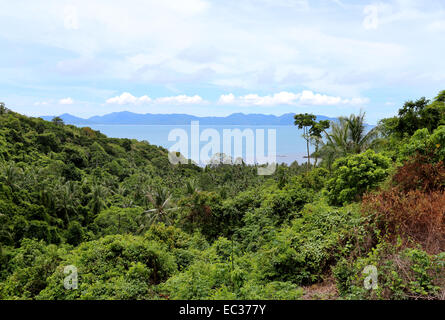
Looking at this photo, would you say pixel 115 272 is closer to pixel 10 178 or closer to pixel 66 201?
pixel 66 201

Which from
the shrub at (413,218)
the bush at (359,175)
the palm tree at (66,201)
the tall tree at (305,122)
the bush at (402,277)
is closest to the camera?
the bush at (402,277)

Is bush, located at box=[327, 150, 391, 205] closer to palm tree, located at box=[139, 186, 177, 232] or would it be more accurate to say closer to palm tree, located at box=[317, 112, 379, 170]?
palm tree, located at box=[317, 112, 379, 170]

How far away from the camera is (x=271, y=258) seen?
6.06 metres

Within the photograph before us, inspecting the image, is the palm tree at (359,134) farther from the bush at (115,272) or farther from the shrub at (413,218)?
the bush at (115,272)

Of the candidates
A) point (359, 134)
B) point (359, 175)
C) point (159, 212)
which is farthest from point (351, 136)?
point (159, 212)

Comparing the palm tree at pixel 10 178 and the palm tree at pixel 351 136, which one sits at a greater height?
the palm tree at pixel 351 136

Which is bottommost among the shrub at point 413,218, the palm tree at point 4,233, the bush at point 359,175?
the palm tree at point 4,233

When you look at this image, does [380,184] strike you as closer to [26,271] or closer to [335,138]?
[335,138]

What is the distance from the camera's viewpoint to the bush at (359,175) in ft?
27.8

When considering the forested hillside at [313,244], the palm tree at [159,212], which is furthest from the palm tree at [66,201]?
the palm tree at [159,212]

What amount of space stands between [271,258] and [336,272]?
153 centimetres

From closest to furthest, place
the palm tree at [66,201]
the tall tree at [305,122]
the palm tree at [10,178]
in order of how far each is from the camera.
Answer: the tall tree at [305,122], the palm tree at [10,178], the palm tree at [66,201]

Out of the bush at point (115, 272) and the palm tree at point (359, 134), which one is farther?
the palm tree at point (359, 134)
